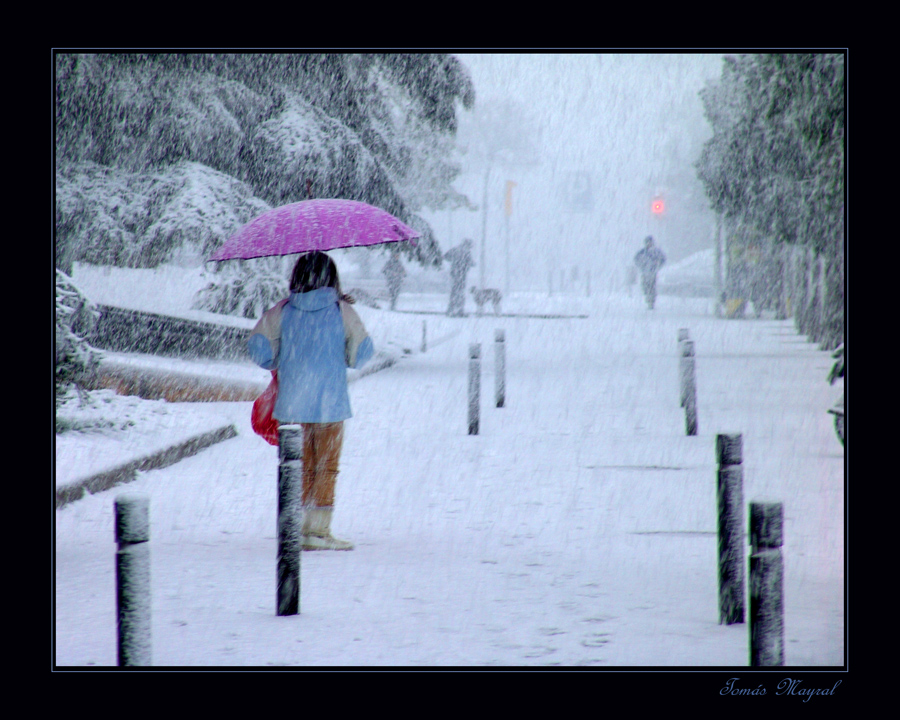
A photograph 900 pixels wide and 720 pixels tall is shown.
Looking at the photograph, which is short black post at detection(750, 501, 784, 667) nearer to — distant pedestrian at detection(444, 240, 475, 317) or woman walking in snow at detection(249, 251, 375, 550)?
woman walking in snow at detection(249, 251, 375, 550)

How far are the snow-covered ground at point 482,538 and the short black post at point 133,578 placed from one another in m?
0.53

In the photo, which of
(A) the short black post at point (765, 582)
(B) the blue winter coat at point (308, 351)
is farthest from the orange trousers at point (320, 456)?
(A) the short black post at point (765, 582)

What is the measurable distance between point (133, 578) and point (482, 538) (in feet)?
11.0

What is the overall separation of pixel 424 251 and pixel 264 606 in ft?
47.3

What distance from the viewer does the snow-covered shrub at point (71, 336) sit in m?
9.62

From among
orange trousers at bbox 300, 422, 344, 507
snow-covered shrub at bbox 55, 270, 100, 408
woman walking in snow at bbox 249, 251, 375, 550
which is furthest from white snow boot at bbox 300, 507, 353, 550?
snow-covered shrub at bbox 55, 270, 100, 408

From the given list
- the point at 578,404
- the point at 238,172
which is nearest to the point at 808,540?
the point at 578,404

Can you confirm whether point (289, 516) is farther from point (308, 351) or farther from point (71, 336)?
point (71, 336)

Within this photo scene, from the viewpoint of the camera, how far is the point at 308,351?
21.9 feet

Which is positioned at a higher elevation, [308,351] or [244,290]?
[244,290]

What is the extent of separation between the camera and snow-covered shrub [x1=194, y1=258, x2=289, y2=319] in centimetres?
1841

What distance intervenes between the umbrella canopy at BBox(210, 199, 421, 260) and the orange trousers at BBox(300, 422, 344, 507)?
104 centimetres

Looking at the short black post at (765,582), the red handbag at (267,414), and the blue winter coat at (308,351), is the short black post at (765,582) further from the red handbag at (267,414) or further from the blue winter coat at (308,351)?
the red handbag at (267,414)

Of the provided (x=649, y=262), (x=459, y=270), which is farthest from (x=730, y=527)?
(x=649, y=262)
